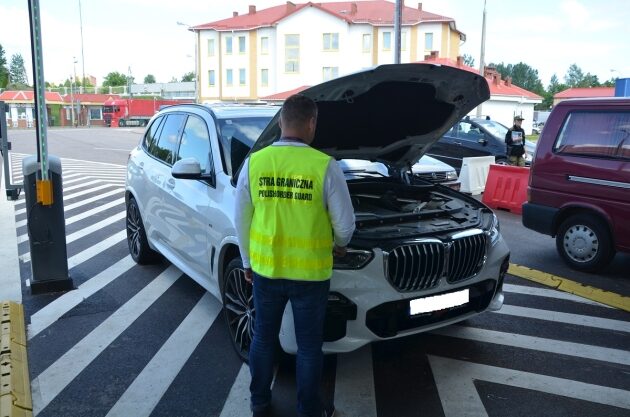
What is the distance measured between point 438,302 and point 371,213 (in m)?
0.80

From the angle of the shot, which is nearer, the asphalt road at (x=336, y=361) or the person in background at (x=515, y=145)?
the asphalt road at (x=336, y=361)

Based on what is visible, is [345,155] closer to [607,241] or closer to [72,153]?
[607,241]

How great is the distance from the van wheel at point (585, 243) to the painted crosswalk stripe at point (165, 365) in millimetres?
4233

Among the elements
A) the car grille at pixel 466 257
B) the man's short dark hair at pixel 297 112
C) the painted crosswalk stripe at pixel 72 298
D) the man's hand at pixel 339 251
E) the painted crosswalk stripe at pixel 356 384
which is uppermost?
the man's short dark hair at pixel 297 112

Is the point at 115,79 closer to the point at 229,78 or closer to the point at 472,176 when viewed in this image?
the point at 229,78

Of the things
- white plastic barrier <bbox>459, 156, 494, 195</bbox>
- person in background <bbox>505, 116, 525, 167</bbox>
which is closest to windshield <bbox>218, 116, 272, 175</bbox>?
white plastic barrier <bbox>459, 156, 494, 195</bbox>

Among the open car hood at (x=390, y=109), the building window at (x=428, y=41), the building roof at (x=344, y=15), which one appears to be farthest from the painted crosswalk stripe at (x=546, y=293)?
the building window at (x=428, y=41)


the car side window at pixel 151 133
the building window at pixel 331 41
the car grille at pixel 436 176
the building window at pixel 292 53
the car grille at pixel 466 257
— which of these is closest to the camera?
the car grille at pixel 466 257

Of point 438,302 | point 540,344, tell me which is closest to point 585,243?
point 540,344

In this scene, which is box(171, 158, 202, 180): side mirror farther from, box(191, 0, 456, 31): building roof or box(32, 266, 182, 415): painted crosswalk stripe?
box(191, 0, 456, 31): building roof

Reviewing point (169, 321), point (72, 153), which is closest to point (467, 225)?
point (169, 321)

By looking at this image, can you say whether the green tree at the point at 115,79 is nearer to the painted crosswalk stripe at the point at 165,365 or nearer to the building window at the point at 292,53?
the building window at the point at 292,53

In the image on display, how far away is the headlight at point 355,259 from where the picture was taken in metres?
3.51

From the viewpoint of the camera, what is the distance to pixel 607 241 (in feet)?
20.9
